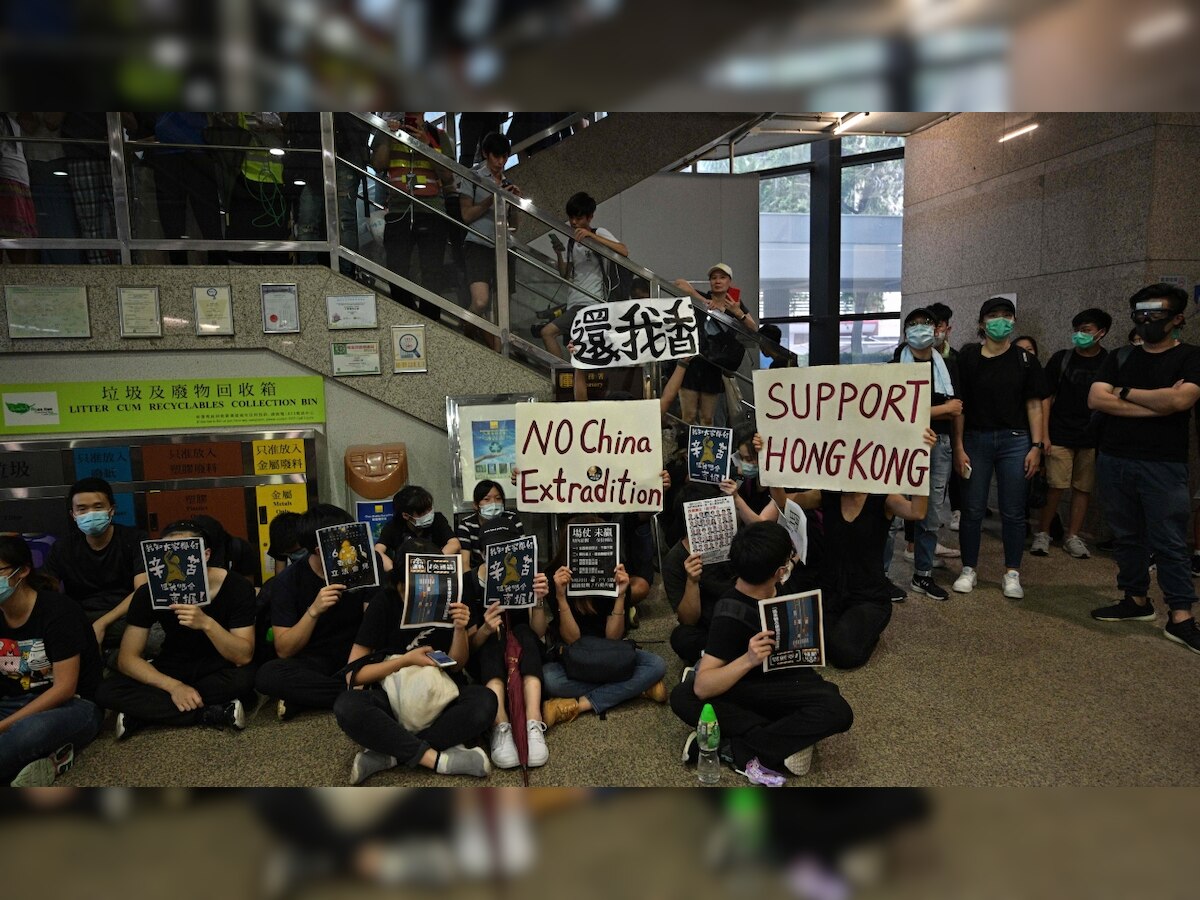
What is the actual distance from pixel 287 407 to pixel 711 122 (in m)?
4.68

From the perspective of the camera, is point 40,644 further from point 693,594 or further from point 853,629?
point 853,629

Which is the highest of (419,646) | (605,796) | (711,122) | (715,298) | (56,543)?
(711,122)

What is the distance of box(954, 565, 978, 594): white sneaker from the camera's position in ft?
17.9

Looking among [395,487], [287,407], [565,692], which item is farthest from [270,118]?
[565,692]

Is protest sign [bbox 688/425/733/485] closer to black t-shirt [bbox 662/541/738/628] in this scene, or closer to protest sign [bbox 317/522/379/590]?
black t-shirt [bbox 662/541/738/628]

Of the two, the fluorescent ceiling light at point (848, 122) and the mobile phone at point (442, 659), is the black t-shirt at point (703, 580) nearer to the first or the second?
the mobile phone at point (442, 659)

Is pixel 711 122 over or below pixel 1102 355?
over

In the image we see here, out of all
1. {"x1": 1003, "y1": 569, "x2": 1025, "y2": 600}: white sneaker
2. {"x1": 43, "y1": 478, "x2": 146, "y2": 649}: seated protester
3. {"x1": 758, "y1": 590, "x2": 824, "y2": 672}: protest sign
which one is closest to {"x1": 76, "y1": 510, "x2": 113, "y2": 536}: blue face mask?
{"x1": 43, "y1": 478, "x2": 146, "y2": 649}: seated protester

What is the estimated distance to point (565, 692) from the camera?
387cm

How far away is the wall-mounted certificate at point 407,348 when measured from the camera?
575cm

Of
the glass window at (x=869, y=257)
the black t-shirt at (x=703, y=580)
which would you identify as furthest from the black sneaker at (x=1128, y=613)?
the glass window at (x=869, y=257)

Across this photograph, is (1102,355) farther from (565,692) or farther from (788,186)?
(788,186)
